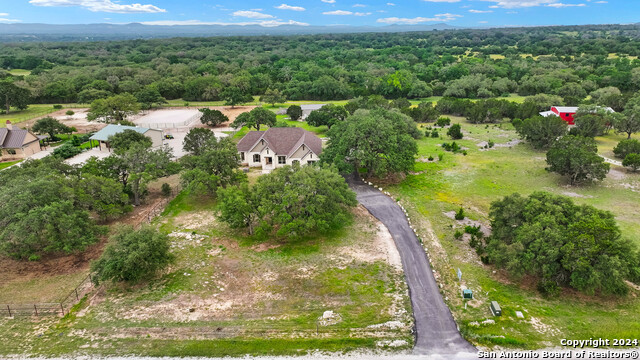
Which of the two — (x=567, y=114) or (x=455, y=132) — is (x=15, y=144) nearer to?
(x=455, y=132)

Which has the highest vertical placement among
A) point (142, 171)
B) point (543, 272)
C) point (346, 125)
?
point (346, 125)

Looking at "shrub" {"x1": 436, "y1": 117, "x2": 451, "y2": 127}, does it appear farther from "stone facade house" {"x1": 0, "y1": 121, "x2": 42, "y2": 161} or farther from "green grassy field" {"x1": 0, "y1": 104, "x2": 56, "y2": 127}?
"green grassy field" {"x1": 0, "y1": 104, "x2": 56, "y2": 127}

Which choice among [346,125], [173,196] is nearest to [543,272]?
[346,125]

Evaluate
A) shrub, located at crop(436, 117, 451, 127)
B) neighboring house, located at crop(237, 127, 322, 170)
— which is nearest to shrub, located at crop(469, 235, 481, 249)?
neighboring house, located at crop(237, 127, 322, 170)

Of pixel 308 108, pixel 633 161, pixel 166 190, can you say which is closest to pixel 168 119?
pixel 308 108

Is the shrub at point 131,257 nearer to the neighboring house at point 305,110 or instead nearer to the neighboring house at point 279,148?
the neighboring house at point 279,148

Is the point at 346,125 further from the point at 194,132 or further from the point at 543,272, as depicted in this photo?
the point at 543,272
